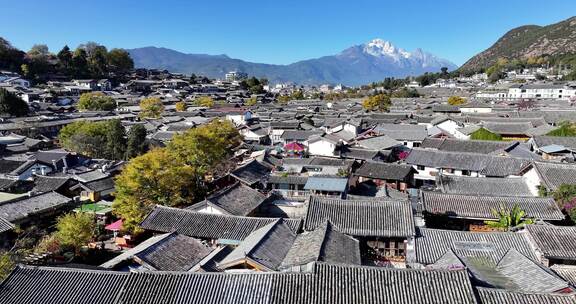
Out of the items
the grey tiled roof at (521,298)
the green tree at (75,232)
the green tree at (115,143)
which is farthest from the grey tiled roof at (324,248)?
the green tree at (115,143)

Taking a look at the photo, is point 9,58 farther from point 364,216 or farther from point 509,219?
point 509,219

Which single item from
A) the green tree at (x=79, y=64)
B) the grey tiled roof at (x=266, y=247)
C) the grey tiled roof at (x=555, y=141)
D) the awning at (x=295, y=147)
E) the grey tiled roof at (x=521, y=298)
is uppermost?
the green tree at (x=79, y=64)

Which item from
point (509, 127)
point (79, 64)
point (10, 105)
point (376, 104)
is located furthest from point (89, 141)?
point (79, 64)

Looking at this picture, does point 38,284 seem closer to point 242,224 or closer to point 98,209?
point 242,224

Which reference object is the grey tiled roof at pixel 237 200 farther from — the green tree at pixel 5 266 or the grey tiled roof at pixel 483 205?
the grey tiled roof at pixel 483 205

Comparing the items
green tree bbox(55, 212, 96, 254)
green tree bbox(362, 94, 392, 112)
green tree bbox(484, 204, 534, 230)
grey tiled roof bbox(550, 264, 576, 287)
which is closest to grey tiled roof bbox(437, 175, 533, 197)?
green tree bbox(484, 204, 534, 230)

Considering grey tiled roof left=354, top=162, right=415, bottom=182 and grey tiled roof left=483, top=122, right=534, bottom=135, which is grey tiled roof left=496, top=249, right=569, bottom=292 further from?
grey tiled roof left=483, top=122, right=534, bottom=135
